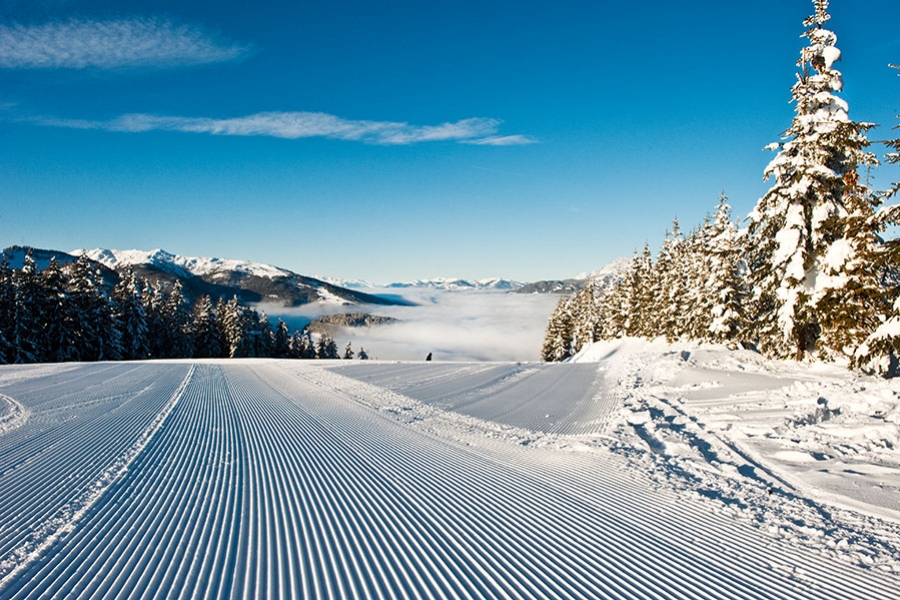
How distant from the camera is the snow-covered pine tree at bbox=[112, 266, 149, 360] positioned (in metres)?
46.6

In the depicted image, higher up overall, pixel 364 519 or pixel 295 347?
pixel 364 519

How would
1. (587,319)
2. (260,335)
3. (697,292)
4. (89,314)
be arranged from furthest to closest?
(260,335) < (587,319) < (89,314) < (697,292)

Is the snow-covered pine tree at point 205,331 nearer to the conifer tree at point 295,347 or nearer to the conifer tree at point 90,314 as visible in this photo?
the conifer tree at point 295,347

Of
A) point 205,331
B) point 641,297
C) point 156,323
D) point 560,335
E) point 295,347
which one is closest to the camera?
point 641,297

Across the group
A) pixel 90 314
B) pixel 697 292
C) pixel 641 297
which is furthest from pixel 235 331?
pixel 697 292

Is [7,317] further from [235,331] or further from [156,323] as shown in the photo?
[235,331]

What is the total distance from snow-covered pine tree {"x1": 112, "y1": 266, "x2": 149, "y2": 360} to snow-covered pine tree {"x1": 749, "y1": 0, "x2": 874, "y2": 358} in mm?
51385

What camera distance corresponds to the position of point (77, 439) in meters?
8.91

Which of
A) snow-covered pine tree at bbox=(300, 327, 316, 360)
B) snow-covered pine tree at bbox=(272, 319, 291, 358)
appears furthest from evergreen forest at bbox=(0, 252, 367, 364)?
snow-covered pine tree at bbox=(300, 327, 316, 360)

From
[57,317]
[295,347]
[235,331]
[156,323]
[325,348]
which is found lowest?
[325,348]

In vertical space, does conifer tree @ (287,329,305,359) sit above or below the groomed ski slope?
below

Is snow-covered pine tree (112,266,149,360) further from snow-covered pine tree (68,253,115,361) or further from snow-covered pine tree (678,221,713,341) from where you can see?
snow-covered pine tree (678,221,713,341)

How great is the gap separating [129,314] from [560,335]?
162 feet

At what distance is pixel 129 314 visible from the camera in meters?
47.3
